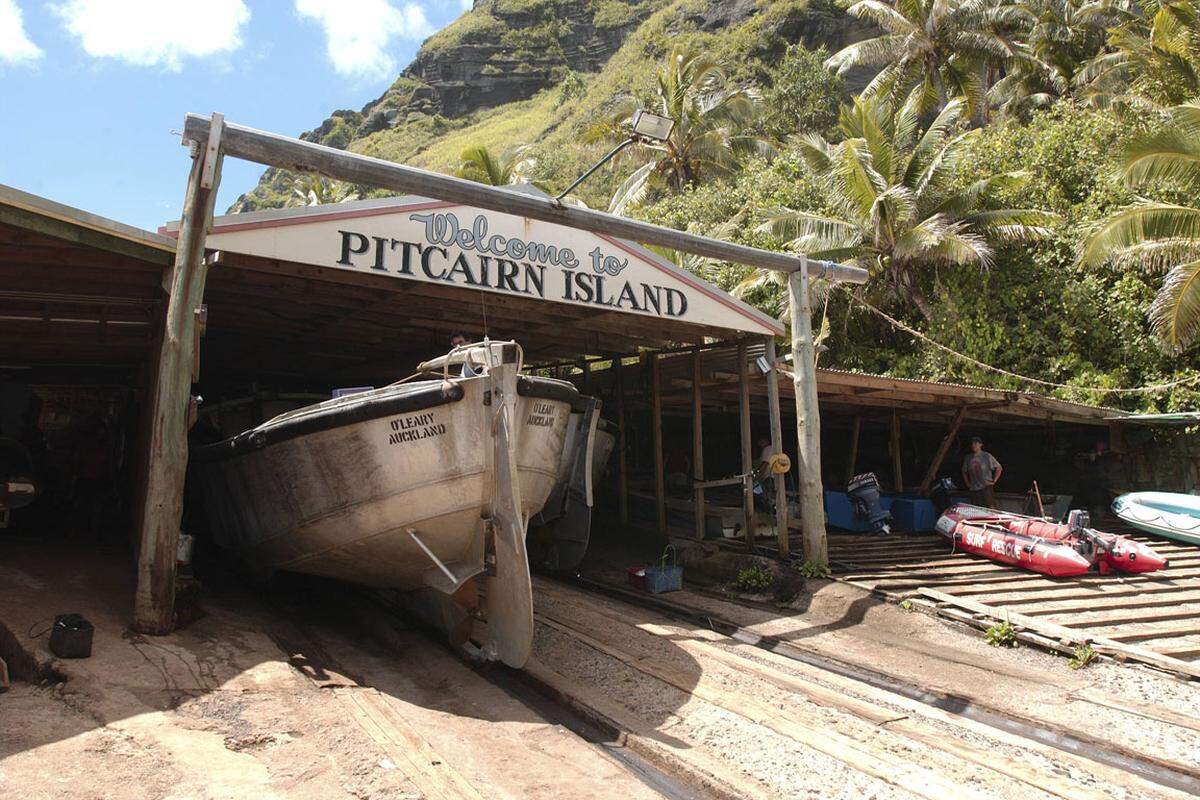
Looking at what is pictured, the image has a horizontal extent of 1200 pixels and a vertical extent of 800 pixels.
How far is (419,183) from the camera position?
22.0 feet

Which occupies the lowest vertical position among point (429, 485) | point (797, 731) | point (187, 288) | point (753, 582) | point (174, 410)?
point (753, 582)

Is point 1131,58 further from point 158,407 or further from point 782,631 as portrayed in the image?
point 158,407

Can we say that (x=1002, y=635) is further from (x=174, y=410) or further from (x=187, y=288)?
(x=187, y=288)

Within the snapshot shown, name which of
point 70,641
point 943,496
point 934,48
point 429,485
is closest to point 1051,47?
point 934,48

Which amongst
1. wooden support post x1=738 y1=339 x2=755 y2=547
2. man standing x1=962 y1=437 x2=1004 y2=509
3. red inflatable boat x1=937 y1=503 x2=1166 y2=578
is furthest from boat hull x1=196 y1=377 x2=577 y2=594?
man standing x1=962 y1=437 x2=1004 y2=509

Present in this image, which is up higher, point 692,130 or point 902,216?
point 692,130

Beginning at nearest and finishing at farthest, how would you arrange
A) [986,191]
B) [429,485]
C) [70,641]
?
1. [70,641]
2. [429,485]
3. [986,191]

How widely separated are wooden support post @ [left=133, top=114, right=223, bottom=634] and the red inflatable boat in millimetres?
8716

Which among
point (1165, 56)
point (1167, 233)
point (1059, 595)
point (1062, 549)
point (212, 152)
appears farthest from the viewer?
point (1165, 56)

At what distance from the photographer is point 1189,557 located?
10758 mm

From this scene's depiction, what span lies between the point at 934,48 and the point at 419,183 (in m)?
23.9

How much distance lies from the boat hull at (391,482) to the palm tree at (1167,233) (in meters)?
12.2

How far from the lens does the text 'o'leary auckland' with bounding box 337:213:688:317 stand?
750 centimetres

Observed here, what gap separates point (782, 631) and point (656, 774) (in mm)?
3397
